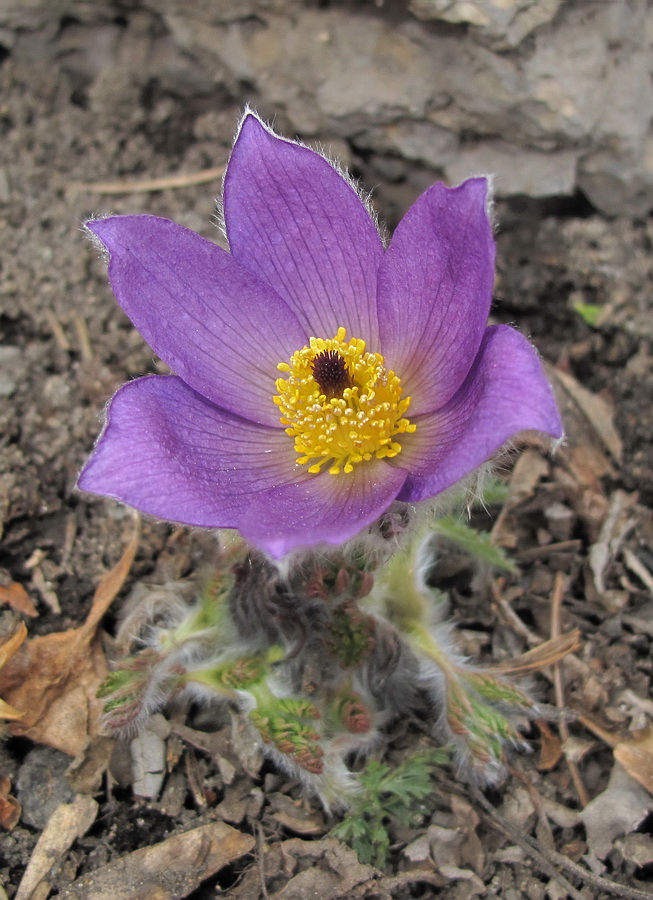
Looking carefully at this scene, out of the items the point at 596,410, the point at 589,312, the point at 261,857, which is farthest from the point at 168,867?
the point at 589,312

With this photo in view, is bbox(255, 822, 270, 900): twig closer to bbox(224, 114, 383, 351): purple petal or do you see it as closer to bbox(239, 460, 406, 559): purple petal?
bbox(239, 460, 406, 559): purple petal

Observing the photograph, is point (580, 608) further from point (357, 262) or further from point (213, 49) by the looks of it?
point (213, 49)

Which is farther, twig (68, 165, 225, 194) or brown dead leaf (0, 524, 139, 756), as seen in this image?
twig (68, 165, 225, 194)

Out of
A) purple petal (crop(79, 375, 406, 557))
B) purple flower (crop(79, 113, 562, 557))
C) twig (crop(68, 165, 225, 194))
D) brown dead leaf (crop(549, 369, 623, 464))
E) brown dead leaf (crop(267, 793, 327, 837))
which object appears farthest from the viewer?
twig (crop(68, 165, 225, 194))

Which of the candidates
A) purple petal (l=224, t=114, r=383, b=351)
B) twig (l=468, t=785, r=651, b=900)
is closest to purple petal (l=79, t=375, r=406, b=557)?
purple petal (l=224, t=114, r=383, b=351)

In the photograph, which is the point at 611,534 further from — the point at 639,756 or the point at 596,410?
the point at 639,756

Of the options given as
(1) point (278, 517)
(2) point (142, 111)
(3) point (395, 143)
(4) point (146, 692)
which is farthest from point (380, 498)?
(2) point (142, 111)

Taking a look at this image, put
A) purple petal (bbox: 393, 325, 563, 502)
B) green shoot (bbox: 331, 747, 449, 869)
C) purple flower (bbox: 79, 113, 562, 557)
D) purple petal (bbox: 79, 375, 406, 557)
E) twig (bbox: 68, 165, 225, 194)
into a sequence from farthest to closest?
twig (bbox: 68, 165, 225, 194), green shoot (bbox: 331, 747, 449, 869), purple flower (bbox: 79, 113, 562, 557), purple petal (bbox: 79, 375, 406, 557), purple petal (bbox: 393, 325, 563, 502)
